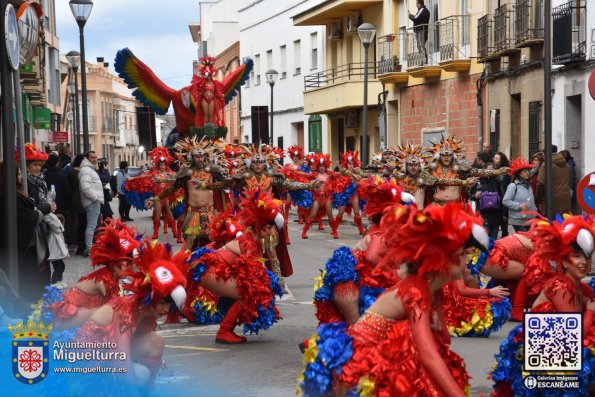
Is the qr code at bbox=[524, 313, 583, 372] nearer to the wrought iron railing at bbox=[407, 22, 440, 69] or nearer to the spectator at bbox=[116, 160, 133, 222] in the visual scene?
the spectator at bbox=[116, 160, 133, 222]

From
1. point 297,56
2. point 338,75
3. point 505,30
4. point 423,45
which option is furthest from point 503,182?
point 297,56

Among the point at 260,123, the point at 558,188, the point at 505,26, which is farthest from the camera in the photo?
the point at 260,123

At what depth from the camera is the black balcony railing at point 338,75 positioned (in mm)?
41281

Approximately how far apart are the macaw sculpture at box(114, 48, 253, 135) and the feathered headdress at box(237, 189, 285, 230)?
9.14 metres

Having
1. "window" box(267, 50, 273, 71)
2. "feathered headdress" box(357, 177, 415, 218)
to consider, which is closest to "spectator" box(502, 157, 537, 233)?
"feathered headdress" box(357, 177, 415, 218)

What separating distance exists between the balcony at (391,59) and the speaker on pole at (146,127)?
1275cm

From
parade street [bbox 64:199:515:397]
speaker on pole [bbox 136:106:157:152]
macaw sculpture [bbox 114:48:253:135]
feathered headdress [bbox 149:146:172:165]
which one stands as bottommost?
parade street [bbox 64:199:515:397]

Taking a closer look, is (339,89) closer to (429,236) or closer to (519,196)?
(519,196)

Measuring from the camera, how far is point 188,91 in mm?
19953

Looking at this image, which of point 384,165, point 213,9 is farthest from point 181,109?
point 213,9

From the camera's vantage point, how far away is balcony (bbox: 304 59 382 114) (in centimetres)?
4053

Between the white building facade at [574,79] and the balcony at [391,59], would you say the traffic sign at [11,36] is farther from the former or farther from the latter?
the balcony at [391,59]

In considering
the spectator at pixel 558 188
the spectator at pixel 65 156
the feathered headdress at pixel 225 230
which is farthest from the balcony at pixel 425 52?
the feathered headdress at pixel 225 230

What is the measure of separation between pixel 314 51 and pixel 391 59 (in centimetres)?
1089
